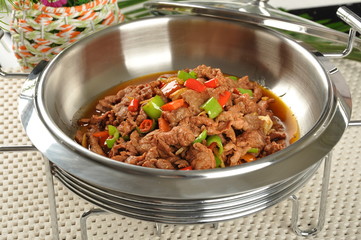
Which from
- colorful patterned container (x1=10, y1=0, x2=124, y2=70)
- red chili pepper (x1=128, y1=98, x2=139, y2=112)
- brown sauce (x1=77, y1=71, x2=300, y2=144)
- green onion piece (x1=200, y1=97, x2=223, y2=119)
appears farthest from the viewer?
colorful patterned container (x1=10, y1=0, x2=124, y2=70)


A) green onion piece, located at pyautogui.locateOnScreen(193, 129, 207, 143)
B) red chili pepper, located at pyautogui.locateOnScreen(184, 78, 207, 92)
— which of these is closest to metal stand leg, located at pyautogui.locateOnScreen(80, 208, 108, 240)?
green onion piece, located at pyautogui.locateOnScreen(193, 129, 207, 143)

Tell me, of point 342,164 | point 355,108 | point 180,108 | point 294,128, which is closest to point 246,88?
point 294,128

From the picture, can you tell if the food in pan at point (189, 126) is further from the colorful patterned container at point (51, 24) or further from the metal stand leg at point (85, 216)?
the colorful patterned container at point (51, 24)

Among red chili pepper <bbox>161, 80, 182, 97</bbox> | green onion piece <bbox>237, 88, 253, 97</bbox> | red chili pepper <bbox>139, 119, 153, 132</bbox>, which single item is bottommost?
green onion piece <bbox>237, 88, 253, 97</bbox>

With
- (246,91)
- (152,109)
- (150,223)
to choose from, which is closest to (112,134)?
(152,109)

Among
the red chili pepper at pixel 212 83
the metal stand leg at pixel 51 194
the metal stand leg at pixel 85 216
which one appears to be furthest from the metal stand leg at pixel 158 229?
the red chili pepper at pixel 212 83

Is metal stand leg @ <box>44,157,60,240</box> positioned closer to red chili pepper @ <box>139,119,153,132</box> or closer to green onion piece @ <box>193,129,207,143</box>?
red chili pepper @ <box>139,119,153,132</box>

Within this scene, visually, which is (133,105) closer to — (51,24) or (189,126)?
(189,126)
